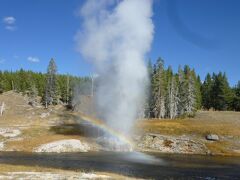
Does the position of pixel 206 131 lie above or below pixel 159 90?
below

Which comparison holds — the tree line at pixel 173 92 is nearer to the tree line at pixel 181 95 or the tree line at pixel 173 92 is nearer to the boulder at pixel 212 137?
the tree line at pixel 181 95

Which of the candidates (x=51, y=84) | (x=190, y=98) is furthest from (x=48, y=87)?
(x=190, y=98)

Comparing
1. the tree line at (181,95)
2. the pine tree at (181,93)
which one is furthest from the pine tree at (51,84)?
the pine tree at (181,93)

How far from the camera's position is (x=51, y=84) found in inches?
6417

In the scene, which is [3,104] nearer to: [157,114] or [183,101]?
[157,114]

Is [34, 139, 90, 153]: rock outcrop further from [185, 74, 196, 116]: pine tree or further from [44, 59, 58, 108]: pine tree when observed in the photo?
[44, 59, 58, 108]: pine tree

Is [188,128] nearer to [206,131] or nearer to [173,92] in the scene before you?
[206,131]

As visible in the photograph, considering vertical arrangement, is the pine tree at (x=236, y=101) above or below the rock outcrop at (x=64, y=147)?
above

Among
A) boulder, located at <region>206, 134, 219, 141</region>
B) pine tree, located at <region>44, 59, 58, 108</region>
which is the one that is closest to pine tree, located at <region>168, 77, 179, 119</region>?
boulder, located at <region>206, 134, 219, 141</region>

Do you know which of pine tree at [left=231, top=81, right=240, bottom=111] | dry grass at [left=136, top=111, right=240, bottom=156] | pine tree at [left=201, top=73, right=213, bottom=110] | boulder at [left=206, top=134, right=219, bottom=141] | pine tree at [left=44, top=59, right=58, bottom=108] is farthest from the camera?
pine tree at [left=44, top=59, right=58, bottom=108]

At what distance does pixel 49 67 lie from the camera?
16512 cm

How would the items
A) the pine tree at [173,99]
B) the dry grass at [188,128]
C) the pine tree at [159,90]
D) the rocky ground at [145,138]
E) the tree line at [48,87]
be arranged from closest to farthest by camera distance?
the rocky ground at [145,138] → the dry grass at [188,128] → the pine tree at [159,90] → the pine tree at [173,99] → the tree line at [48,87]

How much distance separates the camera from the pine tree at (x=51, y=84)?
6398 inches

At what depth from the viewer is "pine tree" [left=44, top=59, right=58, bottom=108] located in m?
162
